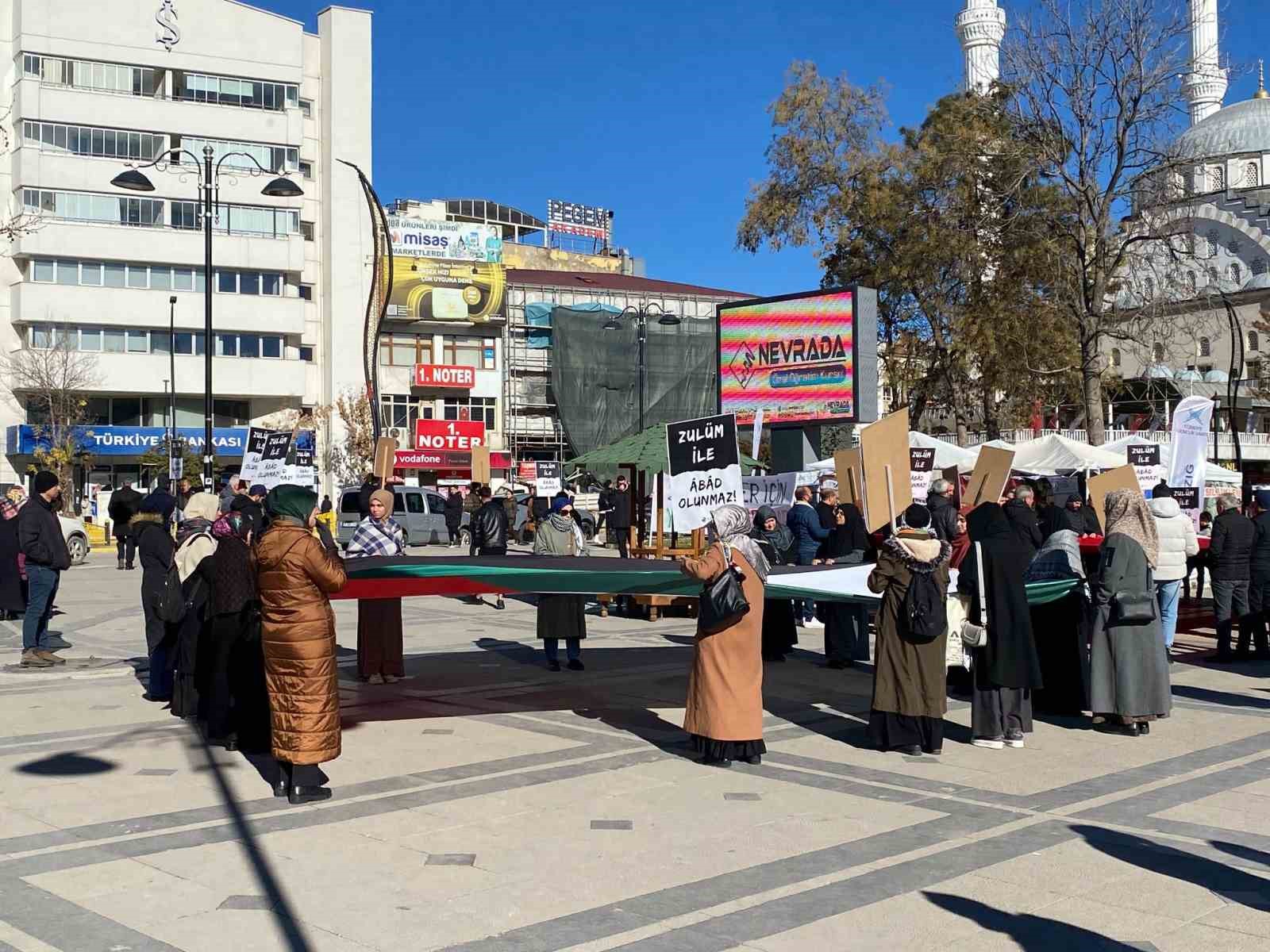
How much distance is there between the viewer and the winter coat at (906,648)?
944 centimetres

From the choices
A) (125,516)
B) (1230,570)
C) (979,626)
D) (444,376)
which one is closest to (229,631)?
(979,626)

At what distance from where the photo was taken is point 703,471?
39.1 feet

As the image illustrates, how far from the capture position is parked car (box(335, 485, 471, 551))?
40.4m

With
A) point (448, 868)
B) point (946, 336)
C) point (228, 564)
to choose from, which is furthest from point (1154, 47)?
point (448, 868)

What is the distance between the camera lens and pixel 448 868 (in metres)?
6.59

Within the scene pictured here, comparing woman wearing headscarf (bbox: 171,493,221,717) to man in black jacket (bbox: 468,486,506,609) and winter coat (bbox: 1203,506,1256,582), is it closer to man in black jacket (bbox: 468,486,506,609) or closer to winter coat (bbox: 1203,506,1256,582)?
man in black jacket (bbox: 468,486,506,609)

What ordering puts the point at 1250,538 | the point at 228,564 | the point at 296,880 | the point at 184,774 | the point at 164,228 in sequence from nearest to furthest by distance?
the point at 296,880 < the point at 184,774 < the point at 228,564 < the point at 1250,538 < the point at 164,228

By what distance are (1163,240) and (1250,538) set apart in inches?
632

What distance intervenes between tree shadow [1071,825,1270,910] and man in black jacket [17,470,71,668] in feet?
31.9

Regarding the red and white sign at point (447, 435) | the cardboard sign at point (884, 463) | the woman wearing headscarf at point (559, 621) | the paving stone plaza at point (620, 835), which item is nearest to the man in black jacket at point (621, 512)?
the woman wearing headscarf at point (559, 621)

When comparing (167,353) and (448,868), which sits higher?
(167,353)

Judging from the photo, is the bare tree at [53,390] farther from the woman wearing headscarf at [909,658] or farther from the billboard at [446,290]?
the woman wearing headscarf at [909,658]

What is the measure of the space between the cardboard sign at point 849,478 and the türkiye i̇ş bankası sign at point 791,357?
11510 mm

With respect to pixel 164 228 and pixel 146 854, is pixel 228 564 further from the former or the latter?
pixel 164 228
